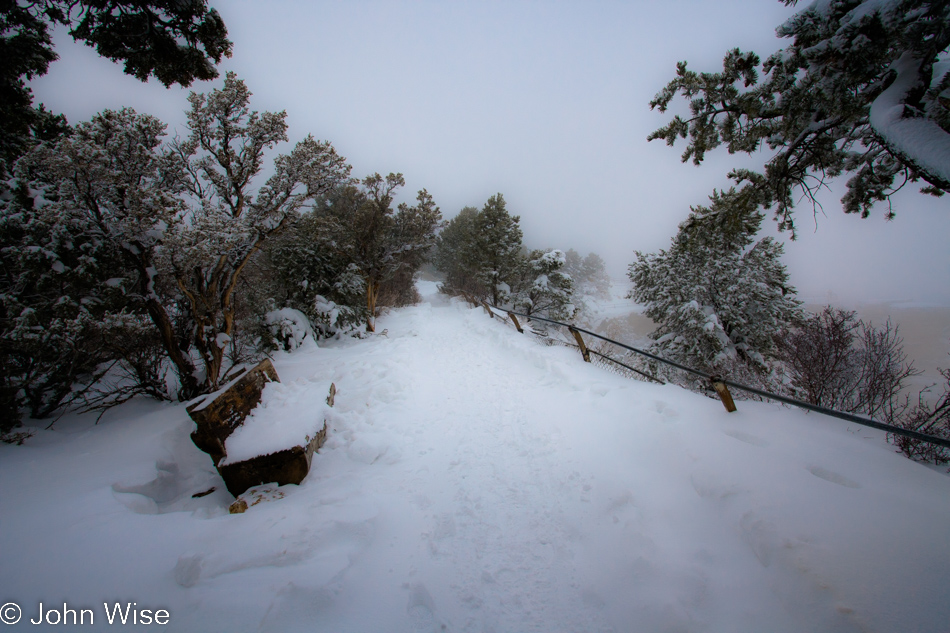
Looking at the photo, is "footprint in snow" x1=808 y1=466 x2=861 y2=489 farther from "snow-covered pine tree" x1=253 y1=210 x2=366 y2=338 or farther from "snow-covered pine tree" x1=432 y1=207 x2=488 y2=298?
"snow-covered pine tree" x1=432 y1=207 x2=488 y2=298

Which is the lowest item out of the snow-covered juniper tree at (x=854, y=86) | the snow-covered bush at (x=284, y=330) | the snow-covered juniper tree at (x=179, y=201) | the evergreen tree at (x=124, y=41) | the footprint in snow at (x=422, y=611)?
the snow-covered bush at (x=284, y=330)

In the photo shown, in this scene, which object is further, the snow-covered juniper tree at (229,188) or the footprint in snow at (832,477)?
the snow-covered juniper tree at (229,188)

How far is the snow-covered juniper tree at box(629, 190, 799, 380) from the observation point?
32.7 ft

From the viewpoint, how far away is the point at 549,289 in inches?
569

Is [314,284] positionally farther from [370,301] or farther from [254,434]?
[254,434]

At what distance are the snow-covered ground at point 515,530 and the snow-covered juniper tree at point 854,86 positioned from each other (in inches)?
115

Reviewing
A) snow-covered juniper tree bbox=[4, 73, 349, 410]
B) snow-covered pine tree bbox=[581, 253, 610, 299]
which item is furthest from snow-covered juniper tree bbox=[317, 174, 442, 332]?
snow-covered pine tree bbox=[581, 253, 610, 299]

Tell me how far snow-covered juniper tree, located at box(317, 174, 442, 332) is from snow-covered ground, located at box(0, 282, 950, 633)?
8.21m

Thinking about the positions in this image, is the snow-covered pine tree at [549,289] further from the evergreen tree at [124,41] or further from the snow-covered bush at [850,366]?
the evergreen tree at [124,41]

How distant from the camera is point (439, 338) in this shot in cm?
1021

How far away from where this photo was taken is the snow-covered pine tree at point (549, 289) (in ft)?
47.3

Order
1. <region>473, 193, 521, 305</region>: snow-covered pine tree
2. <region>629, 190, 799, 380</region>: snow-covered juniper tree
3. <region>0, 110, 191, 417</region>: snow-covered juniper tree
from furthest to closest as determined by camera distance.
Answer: <region>473, 193, 521, 305</region>: snow-covered pine tree → <region>629, 190, 799, 380</region>: snow-covered juniper tree → <region>0, 110, 191, 417</region>: snow-covered juniper tree

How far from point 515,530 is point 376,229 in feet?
36.5

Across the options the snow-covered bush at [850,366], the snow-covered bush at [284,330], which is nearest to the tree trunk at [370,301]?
the snow-covered bush at [284,330]
